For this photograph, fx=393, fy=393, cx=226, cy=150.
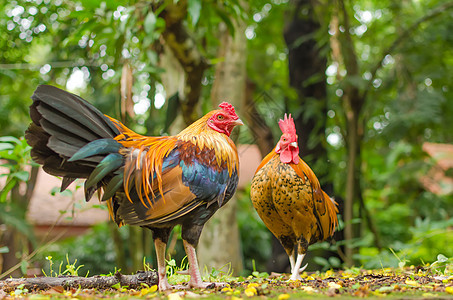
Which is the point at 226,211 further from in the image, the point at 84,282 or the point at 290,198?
the point at 84,282

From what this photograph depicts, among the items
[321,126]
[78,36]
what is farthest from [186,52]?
[321,126]

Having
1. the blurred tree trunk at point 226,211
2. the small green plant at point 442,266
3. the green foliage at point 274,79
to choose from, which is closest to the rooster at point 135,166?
the green foliage at point 274,79

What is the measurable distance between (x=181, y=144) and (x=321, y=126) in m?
3.42

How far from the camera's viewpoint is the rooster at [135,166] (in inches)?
83.5

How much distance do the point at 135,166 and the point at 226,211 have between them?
2782mm

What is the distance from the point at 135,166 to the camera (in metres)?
2.25

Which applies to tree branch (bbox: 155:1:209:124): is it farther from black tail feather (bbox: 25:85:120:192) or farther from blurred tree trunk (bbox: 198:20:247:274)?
black tail feather (bbox: 25:85:120:192)

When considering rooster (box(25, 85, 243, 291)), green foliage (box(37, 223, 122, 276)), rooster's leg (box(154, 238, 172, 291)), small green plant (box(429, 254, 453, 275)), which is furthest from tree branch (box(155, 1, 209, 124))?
green foliage (box(37, 223, 122, 276))

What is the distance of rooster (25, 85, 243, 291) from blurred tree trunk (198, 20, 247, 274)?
2385mm

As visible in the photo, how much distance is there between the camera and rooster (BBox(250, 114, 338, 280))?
2689mm

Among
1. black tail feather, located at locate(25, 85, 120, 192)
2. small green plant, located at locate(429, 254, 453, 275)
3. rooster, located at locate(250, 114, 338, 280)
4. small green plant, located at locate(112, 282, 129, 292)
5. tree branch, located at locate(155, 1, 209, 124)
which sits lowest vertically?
small green plant, located at locate(429, 254, 453, 275)

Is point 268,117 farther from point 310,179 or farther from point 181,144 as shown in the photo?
point 181,144

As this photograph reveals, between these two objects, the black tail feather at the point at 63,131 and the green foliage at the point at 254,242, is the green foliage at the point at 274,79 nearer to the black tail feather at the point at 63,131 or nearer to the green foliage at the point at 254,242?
the black tail feather at the point at 63,131

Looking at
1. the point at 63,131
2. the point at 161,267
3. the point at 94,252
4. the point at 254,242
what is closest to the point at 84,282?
the point at 161,267
